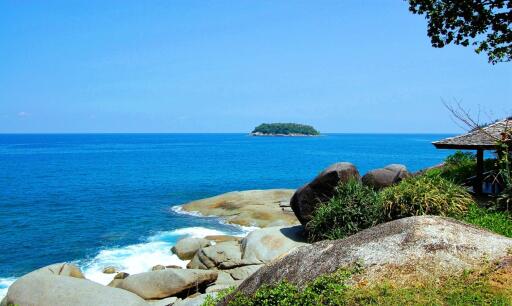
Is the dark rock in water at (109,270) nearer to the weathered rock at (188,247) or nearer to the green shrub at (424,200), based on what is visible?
the weathered rock at (188,247)

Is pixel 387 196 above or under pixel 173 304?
above

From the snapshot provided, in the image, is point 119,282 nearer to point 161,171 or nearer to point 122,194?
point 122,194

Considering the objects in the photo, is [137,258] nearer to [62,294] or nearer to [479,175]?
[62,294]

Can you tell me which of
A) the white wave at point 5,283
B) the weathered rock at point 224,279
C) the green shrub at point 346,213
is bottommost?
the white wave at point 5,283

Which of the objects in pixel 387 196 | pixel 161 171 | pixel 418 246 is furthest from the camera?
pixel 161 171

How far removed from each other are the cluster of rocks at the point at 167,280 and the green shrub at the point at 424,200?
3889 millimetres

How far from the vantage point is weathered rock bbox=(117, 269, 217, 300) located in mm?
17250

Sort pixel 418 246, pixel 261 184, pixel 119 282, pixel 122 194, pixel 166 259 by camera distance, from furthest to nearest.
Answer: pixel 261 184, pixel 122 194, pixel 166 259, pixel 119 282, pixel 418 246

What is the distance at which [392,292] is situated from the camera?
6461 millimetres

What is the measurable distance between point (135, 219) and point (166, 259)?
1254 cm

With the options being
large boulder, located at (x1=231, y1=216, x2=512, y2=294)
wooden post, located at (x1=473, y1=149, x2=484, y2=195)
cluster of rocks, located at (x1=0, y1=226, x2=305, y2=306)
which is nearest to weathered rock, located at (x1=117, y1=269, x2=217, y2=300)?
cluster of rocks, located at (x1=0, y1=226, x2=305, y2=306)

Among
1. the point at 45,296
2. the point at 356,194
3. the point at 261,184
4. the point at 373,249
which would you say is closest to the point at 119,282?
the point at 45,296

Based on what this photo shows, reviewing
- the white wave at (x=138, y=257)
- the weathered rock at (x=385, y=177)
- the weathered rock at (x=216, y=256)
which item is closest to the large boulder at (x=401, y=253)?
the weathered rock at (x=216, y=256)

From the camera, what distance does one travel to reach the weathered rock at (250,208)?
31.2m
